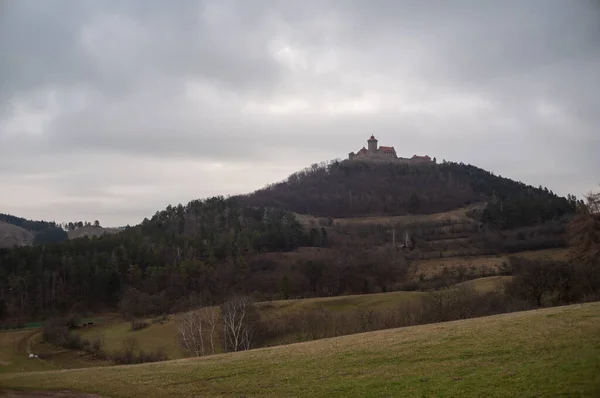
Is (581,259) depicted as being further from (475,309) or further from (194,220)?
(194,220)

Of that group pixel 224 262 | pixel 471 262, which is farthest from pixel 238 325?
pixel 471 262

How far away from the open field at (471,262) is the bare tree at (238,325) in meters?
64.9

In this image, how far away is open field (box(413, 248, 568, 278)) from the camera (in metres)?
118

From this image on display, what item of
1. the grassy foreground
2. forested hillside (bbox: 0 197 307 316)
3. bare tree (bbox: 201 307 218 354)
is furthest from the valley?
bare tree (bbox: 201 307 218 354)

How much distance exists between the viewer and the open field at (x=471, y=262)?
117819mm

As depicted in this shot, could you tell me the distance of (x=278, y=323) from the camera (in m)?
70.8

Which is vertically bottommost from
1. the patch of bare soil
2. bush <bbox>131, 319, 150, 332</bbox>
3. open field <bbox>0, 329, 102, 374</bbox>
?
open field <bbox>0, 329, 102, 374</bbox>

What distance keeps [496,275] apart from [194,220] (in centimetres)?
11487

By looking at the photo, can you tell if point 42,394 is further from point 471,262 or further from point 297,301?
point 471,262

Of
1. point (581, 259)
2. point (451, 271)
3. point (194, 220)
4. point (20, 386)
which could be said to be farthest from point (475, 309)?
point (194, 220)

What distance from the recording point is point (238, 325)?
197ft

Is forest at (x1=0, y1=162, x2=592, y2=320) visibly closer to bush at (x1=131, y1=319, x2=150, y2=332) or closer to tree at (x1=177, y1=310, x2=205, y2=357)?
bush at (x1=131, y1=319, x2=150, y2=332)

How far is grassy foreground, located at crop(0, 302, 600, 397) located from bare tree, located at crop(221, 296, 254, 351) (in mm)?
24938

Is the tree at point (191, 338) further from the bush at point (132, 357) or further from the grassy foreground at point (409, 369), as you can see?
the grassy foreground at point (409, 369)
